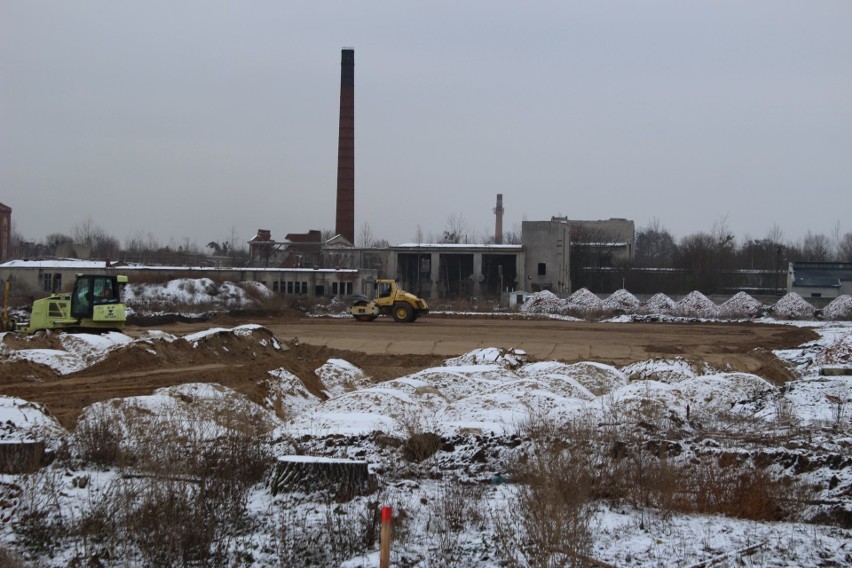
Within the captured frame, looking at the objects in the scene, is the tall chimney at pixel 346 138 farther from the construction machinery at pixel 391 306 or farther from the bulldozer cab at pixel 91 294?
the bulldozer cab at pixel 91 294

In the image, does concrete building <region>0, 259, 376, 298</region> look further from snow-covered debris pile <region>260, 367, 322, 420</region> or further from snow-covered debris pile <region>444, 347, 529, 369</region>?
snow-covered debris pile <region>260, 367, 322, 420</region>

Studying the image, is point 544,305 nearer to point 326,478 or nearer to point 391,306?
point 391,306

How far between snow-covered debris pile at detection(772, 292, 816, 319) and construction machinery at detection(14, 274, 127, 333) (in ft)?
126

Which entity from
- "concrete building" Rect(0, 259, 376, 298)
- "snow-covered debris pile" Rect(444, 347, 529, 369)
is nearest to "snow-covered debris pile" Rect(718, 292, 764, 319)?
"concrete building" Rect(0, 259, 376, 298)

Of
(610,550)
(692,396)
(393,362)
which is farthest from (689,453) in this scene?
(393,362)

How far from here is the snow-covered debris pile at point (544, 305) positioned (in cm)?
5303

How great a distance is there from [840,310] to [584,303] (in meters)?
14.8

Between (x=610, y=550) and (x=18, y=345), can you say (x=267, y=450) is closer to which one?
(x=610, y=550)

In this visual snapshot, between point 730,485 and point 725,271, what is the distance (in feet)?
236

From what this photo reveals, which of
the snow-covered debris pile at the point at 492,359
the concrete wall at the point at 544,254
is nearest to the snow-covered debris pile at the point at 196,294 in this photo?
the concrete wall at the point at 544,254

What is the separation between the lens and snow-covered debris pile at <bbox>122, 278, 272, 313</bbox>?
5300 cm

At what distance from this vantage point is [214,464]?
30.4 feet

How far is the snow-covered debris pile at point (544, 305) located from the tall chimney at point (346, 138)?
67.6 ft

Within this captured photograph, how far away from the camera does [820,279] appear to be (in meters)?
61.3
